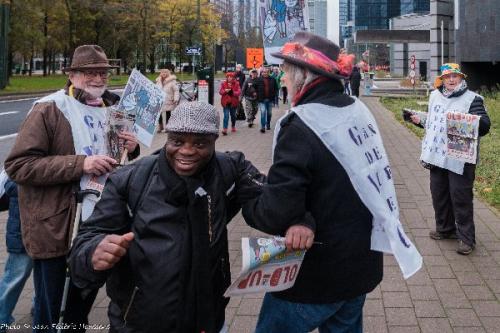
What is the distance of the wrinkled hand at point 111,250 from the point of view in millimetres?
2139

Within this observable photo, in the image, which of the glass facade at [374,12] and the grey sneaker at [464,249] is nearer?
the grey sneaker at [464,249]

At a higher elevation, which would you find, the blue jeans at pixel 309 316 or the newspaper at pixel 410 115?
the newspaper at pixel 410 115

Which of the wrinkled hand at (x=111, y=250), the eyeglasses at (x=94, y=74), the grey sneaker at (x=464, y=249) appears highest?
the eyeglasses at (x=94, y=74)

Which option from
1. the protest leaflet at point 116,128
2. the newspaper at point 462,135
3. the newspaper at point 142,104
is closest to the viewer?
the protest leaflet at point 116,128

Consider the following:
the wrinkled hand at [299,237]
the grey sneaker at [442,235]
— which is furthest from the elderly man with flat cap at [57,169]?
the grey sneaker at [442,235]

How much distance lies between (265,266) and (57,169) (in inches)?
54.9

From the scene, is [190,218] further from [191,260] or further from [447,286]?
[447,286]

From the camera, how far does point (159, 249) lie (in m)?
2.23

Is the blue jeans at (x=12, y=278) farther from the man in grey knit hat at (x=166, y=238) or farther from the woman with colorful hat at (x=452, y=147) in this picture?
the woman with colorful hat at (x=452, y=147)

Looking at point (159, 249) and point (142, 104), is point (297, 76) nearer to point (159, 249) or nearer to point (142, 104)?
point (159, 249)

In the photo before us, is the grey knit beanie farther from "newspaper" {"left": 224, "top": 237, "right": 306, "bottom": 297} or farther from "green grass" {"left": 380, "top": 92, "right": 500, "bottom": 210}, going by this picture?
"green grass" {"left": 380, "top": 92, "right": 500, "bottom": 210}

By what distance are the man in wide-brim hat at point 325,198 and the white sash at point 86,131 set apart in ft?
3.77

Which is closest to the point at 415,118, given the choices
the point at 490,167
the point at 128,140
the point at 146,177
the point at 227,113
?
the point at 128,140

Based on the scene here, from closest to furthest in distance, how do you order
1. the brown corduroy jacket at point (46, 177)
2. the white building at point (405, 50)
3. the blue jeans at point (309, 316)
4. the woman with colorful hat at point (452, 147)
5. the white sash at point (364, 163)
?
1. the white sash at point (364, 163)
2. the blue jeans at point (309, 316)
3. the brown corduroy jacket at point (46, 177)
4. the woman with colorful hat at point (452, 147)
5. the white building at point (405, 50)
